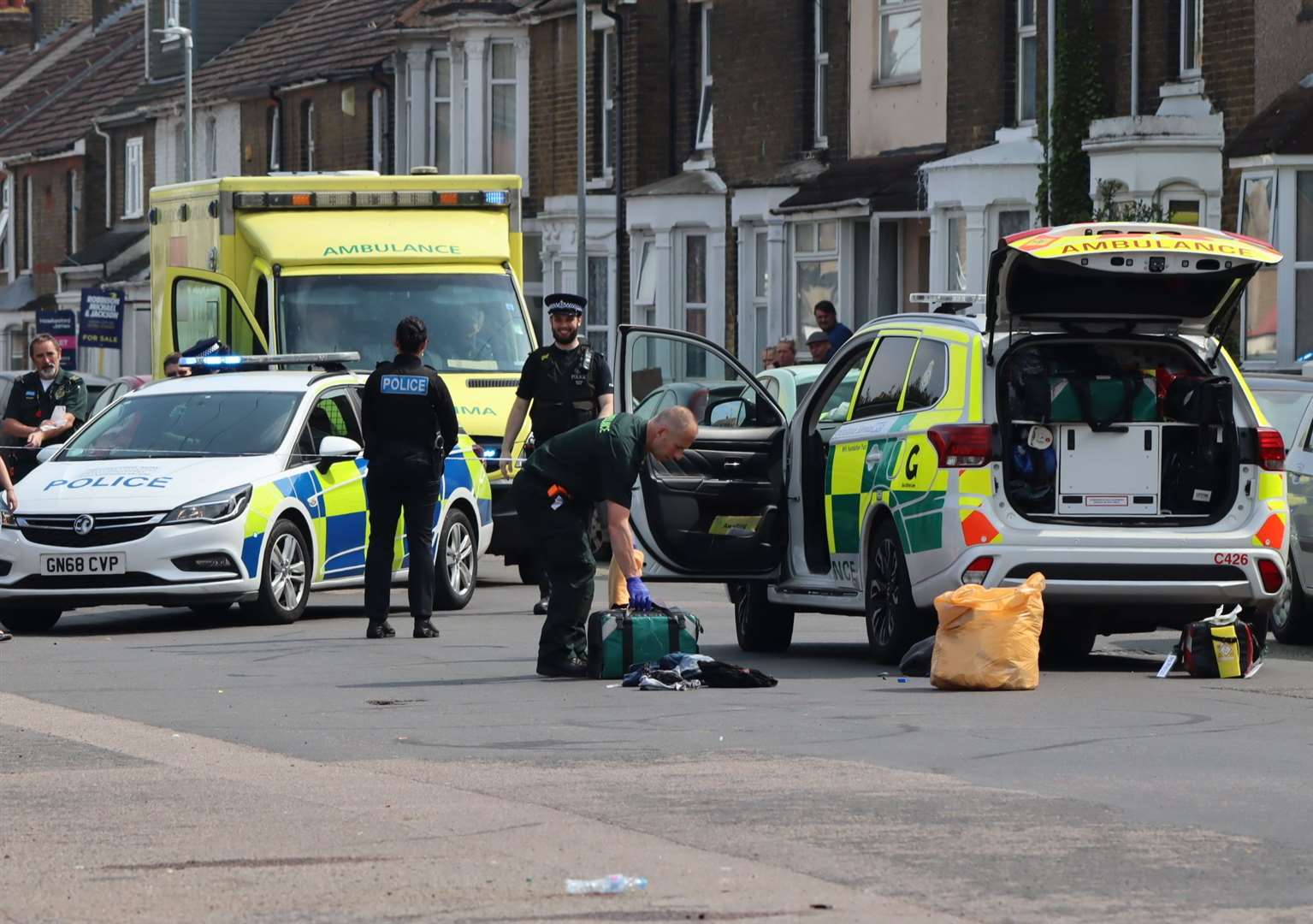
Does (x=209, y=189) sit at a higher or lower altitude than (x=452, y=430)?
higher

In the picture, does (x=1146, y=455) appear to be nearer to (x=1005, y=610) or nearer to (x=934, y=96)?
(x=1005, y=610)

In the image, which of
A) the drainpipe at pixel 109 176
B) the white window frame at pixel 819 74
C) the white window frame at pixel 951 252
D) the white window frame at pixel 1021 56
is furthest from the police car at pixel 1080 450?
the drainpipe at pixel 109 176

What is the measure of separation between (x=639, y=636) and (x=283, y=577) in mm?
4368

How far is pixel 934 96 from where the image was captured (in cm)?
3253

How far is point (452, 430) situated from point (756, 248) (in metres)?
21.9

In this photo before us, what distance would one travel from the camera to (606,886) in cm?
729

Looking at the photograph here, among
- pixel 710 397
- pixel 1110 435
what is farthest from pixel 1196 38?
pixel 1110 435

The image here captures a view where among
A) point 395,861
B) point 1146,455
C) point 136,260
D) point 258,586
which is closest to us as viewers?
point 395,861

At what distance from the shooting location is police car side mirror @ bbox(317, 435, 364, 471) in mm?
16875

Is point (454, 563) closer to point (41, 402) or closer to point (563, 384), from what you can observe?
point (563, 384)

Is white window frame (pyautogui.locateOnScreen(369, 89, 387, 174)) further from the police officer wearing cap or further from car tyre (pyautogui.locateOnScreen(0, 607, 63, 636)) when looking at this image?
the police officer wearing cap

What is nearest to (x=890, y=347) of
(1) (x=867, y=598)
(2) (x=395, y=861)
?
(1) (x=867, y=598)

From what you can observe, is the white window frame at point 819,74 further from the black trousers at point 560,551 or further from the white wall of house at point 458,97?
the black trousers at point 560,551

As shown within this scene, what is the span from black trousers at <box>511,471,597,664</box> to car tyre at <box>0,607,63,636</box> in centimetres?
471
